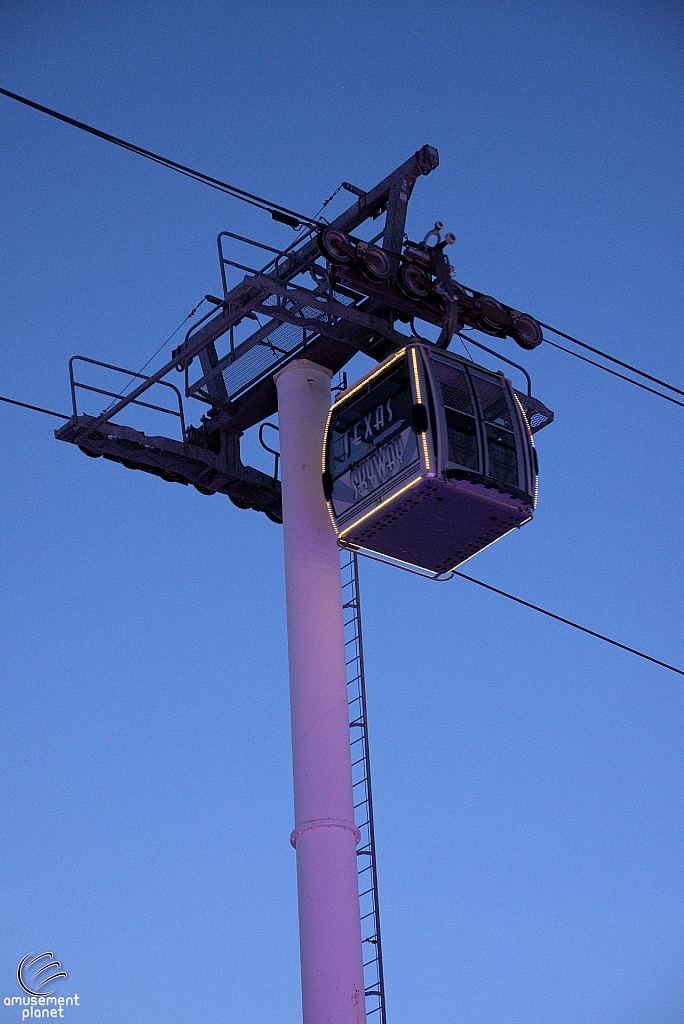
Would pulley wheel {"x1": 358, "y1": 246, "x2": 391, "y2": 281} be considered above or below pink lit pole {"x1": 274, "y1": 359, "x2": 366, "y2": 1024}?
above

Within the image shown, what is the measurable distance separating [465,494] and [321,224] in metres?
3.74

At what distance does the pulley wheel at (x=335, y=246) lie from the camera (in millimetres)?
16703

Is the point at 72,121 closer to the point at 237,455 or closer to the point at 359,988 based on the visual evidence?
the point at 237,455

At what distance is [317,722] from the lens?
54.5 feet

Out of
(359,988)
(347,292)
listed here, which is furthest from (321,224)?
(359,988)

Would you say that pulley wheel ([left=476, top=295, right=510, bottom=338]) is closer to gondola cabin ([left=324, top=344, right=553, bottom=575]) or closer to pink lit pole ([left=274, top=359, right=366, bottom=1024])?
gondola cabin ([left=324, top=344, right=553, bottom=575])

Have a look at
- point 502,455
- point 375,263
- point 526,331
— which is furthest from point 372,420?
point 526,331

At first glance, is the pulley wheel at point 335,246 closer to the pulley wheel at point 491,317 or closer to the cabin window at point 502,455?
the pulley wheel at point 491,317

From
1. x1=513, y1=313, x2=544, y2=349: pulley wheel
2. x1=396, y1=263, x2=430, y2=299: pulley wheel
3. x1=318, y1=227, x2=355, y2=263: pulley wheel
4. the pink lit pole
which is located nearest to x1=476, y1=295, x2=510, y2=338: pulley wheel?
x1=513, y1=313, x2=544, y2=349: pulley wheel

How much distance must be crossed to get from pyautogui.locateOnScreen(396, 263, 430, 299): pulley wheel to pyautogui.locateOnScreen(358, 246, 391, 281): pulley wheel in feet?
0.83

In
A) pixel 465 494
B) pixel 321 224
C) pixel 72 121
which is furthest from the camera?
pixel 321 224

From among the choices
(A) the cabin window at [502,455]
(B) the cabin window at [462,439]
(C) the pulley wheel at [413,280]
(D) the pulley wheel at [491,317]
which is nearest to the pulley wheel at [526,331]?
(D) the pulley wheel at [491,317]

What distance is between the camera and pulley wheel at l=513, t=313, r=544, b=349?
18797 mm

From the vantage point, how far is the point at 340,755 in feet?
54.2
